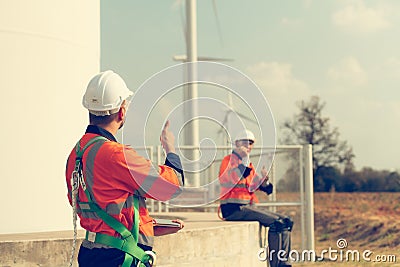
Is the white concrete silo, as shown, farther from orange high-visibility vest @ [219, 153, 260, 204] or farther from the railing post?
the railing post

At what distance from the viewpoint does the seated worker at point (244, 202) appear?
32.7 feet

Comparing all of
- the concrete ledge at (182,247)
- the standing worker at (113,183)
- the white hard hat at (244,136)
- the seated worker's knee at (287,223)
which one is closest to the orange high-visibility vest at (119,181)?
the standing worker at (113,183)

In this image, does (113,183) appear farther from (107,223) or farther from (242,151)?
(242,151)

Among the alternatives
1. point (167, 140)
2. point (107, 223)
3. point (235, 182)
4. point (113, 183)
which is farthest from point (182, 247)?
point (113, 183)

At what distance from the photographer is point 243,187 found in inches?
404

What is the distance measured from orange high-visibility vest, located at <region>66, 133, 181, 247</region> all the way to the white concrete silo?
3728mm

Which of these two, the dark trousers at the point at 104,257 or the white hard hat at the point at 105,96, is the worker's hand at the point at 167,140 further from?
the dark trousers at the point at 104,257

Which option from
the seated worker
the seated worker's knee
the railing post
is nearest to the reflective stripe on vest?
the seated worker

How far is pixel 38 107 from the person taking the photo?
26.6 feet

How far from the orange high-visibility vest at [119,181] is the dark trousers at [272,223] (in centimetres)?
563

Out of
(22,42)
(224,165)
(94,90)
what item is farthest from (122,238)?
(224,165)

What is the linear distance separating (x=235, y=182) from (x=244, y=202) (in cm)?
31

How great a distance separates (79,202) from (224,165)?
5.77 metres

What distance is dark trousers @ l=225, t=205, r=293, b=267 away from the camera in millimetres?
9898
